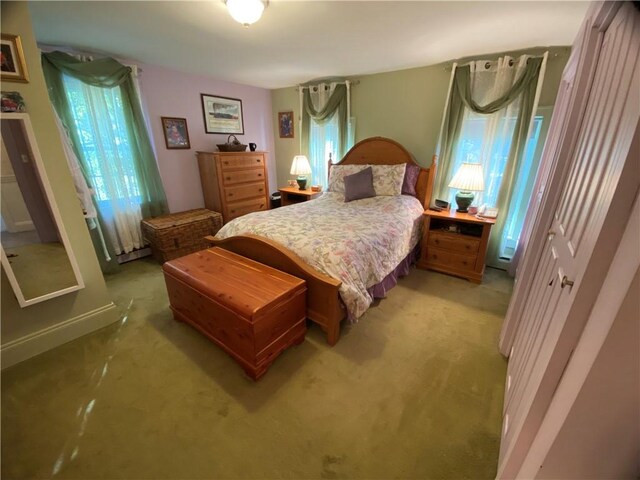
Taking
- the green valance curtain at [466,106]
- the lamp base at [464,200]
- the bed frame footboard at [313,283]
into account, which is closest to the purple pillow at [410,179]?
the green valance curtain at [466,106]

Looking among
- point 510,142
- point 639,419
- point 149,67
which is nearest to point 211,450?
point 639,419

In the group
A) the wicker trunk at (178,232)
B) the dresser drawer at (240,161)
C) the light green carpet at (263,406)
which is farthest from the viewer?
the dresser drawer at (240,161)

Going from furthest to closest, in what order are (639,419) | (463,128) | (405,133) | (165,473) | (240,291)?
1. (405,133)
2. (463,128)
3. (240,291)
4. (165,473)
5. (639,419)

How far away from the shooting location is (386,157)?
337 cm

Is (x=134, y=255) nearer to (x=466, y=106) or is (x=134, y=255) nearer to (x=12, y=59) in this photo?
(x=12, y=59)

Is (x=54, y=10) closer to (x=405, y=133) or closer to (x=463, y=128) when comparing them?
Answer: (x=405, y=133)

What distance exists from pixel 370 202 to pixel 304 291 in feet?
5.12

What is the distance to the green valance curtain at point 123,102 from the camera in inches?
96.2

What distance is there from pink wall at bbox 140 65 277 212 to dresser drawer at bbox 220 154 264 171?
0.54 m

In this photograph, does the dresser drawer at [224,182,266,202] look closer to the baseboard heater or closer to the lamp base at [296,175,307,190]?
the lamp base at [296,175,307,190]

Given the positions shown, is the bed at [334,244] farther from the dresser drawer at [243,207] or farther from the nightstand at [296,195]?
the dresser drawer at [243,207]

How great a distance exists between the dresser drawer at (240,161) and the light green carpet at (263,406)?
7.19 ft

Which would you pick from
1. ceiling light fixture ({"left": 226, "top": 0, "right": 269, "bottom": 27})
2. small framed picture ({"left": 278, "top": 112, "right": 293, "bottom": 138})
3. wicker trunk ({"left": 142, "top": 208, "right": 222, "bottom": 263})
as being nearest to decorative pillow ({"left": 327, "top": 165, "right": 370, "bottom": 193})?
small framed picture ({"left": 278, "top": 112, "right": 293, "bottom": 138})

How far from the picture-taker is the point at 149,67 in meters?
3.08
